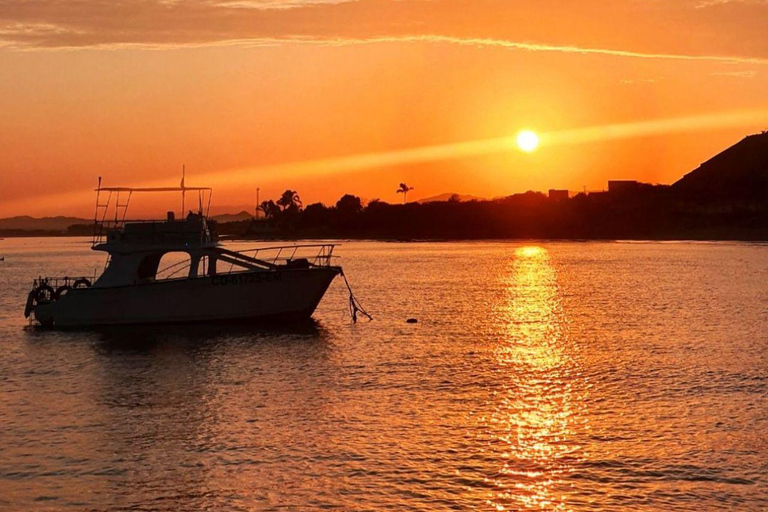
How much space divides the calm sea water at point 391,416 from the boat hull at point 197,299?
1045mm

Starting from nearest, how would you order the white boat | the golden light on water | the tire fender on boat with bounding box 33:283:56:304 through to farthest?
the golden light on water, the white boat, the tire fender on boat with bounding box 33:283:56:304

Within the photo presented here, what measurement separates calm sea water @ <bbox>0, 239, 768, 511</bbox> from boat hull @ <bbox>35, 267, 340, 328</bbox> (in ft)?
3.43

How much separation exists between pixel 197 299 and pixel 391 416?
2246 cm

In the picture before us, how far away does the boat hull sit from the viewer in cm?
4622

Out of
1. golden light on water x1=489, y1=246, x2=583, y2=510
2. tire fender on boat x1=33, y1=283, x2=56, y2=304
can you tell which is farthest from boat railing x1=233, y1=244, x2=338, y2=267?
tire fender on boat x1=33, y1=283, x2=56, y2=304

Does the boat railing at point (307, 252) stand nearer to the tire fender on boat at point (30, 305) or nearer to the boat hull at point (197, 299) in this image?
the boat hull at point (197, 299)

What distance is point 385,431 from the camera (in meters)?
24.4

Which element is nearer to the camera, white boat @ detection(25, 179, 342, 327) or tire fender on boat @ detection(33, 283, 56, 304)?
white boat @ detection(25, 179, 342, 327)

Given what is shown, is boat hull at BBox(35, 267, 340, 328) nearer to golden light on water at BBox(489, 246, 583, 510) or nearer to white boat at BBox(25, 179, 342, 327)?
white boat at BBox(25, 179, 342, 327)

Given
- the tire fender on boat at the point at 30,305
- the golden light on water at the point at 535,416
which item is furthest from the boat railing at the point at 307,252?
the tire fender on boat at the point at 30,305

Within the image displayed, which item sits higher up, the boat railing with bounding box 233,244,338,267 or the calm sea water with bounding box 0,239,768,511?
the boat railing with bounding box 233,244,338,267

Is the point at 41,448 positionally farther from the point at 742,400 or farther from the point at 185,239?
the point at 185,239

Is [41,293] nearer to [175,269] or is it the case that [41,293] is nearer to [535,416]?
[535,416]

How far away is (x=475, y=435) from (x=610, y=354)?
17.6 meters
